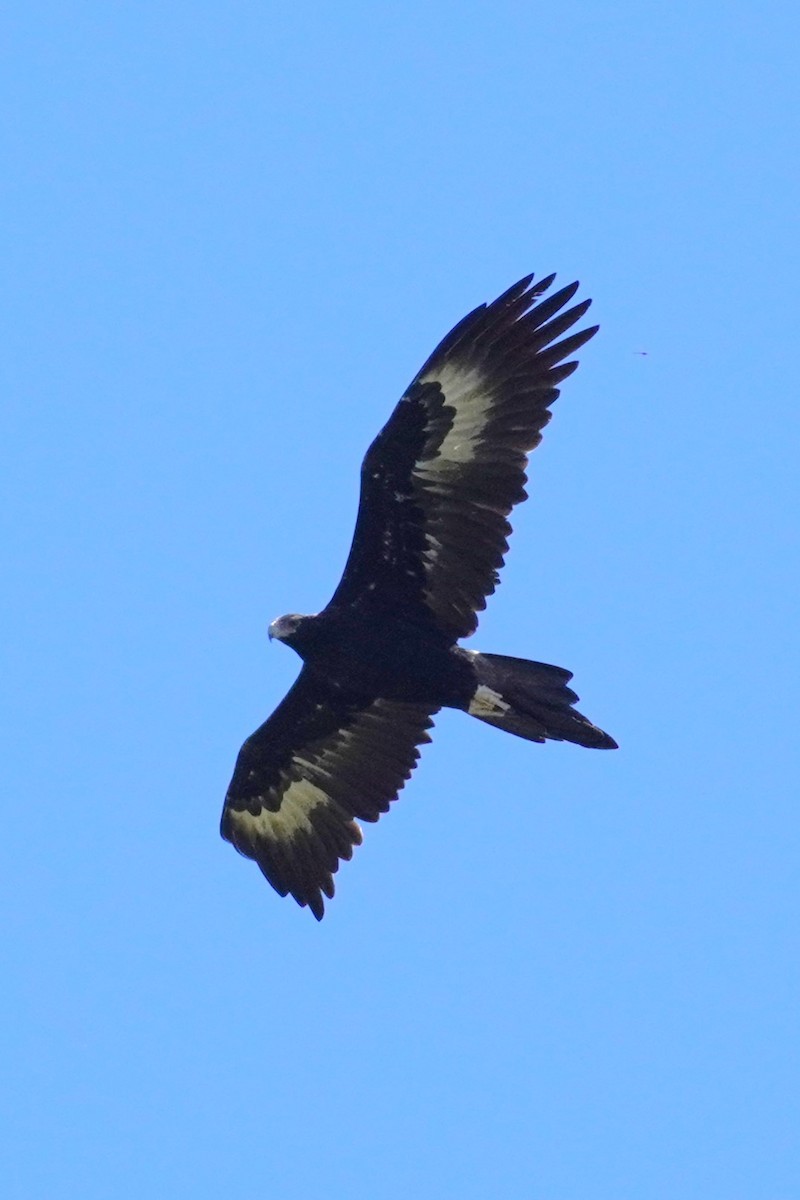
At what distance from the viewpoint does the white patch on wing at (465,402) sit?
13383mm

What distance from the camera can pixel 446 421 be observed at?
1346 centimetres

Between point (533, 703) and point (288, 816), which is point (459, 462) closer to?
point (533, 703)

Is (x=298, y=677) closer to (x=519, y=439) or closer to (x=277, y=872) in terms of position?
(x=277, y=872)

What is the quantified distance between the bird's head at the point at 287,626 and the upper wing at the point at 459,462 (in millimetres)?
271

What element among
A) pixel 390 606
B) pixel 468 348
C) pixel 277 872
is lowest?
pixel 277 872

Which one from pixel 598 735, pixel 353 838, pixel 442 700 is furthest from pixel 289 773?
pixel 598 735

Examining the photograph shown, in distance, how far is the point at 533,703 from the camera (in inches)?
518

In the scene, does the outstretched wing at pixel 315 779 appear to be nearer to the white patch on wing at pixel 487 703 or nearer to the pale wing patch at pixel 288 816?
the pale wing patch at pixel 288 816

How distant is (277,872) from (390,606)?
8.22 feet

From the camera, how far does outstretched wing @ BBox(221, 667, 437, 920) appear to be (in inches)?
579

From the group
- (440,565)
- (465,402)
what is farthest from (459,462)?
(440,565)

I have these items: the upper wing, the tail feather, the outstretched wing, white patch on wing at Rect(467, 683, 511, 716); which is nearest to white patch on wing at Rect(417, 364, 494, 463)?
the upper wing

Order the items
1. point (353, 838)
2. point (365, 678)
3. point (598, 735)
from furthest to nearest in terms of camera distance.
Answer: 1. point (353, 838)
2. point (365, 678)
3. point (598, 735)

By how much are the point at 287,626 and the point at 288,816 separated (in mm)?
1898
